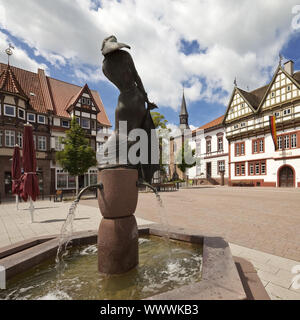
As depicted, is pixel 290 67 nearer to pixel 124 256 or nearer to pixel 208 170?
pixel 208 170

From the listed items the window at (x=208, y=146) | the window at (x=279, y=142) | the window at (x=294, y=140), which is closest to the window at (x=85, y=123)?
the window at (x=208, y=146)

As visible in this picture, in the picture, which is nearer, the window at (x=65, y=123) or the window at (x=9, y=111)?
the window at (x=9, y=111)

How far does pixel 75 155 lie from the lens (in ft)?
54.5

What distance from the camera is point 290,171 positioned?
24.2m

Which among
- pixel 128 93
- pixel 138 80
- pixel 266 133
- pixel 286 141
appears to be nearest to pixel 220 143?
pixel 266 133

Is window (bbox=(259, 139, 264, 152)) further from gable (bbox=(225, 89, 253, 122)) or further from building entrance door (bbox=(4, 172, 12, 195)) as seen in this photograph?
building entrance door (bbox=(4, 172, 12, 195))

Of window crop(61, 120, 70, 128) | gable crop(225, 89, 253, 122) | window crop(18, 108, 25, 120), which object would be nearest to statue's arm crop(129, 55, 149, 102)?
window crop(18, 108, 25, 120)

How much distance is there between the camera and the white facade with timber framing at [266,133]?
2400 centimetres

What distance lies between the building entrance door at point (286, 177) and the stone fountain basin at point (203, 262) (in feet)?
86.2

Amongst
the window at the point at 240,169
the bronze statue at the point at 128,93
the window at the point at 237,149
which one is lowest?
the window at the point at 240,169

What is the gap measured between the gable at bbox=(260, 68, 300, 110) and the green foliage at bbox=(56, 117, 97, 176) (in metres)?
25.3

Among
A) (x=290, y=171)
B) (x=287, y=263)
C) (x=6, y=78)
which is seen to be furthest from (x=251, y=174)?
(x=6, y=78)

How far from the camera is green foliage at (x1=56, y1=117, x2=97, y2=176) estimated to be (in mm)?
16406
